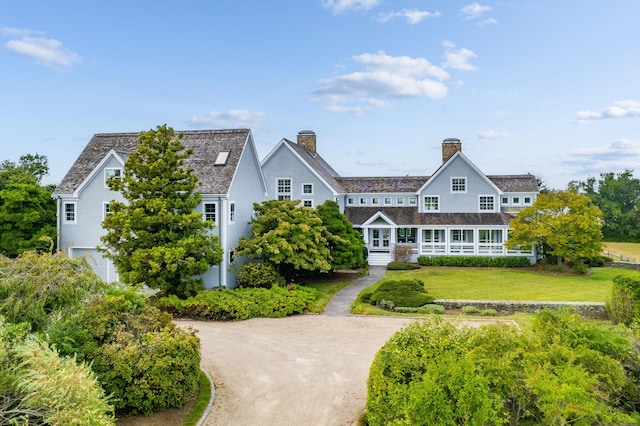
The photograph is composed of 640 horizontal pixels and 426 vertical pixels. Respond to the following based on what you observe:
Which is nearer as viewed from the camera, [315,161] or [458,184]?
[458,184]

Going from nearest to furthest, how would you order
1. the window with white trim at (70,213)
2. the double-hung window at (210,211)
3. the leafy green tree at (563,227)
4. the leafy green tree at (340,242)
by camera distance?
the double-hung window at (210,211) < the window with white trim at (70,213) < the leafy green tree at (340,242) < the leafy green tree at (563,227)

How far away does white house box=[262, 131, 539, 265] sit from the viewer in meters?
40.0

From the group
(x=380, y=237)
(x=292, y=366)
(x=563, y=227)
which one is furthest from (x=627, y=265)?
(x=292, y=366)

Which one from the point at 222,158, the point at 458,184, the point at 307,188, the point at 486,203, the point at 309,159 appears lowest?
the point at 486,203

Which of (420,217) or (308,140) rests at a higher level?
(308,140)

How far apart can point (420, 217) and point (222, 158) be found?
800 inches

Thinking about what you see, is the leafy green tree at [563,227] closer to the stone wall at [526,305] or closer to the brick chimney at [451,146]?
the brick chimney at [451,146]

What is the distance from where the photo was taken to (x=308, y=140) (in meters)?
45.8

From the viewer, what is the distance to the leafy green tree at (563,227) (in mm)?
34438

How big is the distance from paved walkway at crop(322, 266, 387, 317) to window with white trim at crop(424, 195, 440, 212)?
A: 8481 mm

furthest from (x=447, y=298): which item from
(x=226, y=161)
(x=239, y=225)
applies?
(x=226, y=161)

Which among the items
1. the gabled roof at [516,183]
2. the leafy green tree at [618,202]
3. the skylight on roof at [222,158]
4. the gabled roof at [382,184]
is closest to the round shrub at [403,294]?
the skylight on roof at [222,158]

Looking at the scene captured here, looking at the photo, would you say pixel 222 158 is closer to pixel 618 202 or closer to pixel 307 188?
pixel 307 188

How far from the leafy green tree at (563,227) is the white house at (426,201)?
302 centimetres
